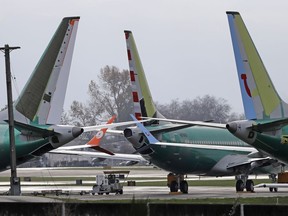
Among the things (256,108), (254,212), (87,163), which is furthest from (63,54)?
(87,163)

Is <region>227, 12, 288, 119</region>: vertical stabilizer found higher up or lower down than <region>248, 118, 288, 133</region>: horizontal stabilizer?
higher up

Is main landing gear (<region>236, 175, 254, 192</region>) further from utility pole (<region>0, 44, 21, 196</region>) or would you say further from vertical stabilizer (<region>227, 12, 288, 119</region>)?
vertical stabilizer (<region>227, 12, 288, 119</region>)

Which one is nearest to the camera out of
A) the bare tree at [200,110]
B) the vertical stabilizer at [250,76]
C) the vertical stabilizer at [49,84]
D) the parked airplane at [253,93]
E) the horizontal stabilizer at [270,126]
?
the horizontal stabilizer at [270,126]

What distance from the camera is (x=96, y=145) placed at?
71.0 m

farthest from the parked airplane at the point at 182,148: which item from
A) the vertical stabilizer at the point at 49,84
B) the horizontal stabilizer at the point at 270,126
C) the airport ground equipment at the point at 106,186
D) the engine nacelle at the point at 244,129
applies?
the horizontal stabilizer at the point at 270,126

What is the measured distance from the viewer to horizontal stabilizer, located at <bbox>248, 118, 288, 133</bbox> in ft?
129

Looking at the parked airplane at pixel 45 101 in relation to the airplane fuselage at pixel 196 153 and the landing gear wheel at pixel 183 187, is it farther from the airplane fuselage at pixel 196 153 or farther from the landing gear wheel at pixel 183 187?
the landing gear wheel at pixel 183 187

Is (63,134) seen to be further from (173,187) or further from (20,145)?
(173,187)

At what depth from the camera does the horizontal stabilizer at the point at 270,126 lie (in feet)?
129

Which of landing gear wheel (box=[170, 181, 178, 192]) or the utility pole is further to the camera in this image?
landing gear wheel (box=[170, 181, 178, 192])

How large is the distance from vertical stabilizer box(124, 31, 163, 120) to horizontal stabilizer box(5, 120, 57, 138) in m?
10.8

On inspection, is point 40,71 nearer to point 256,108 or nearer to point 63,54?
point 63,54

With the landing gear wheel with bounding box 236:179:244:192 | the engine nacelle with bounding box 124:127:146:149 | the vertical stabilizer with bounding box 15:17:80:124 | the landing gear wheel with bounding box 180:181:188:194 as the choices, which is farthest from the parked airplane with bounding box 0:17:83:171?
the landing gear wheel with bounding box 236:179:244:192

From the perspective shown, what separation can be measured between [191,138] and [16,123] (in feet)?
50.8
